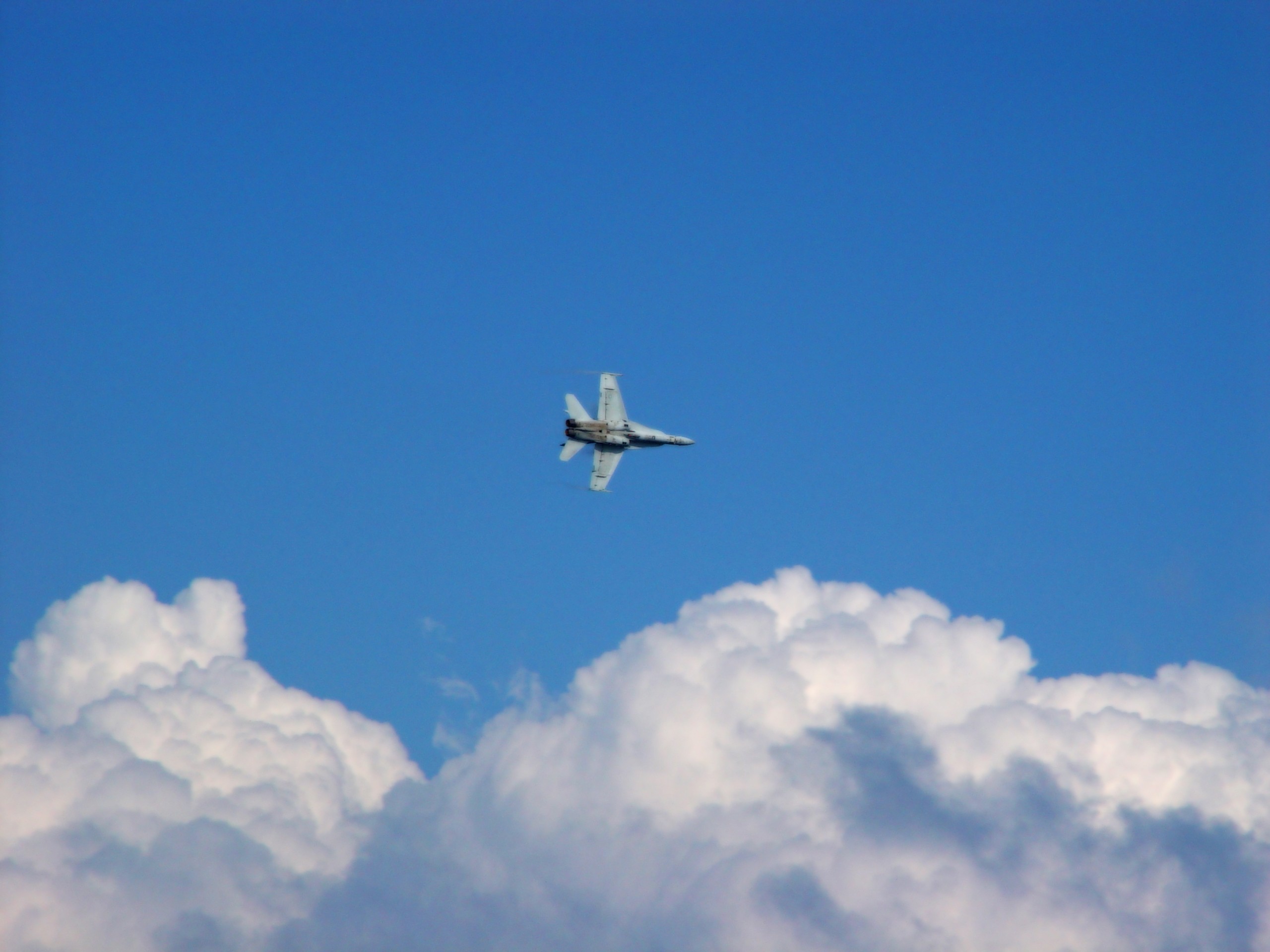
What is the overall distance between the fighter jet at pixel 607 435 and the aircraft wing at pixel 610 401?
0.07 m

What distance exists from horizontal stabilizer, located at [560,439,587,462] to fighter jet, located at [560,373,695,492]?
71 millimetres

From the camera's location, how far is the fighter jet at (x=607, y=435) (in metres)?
170

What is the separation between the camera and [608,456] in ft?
568

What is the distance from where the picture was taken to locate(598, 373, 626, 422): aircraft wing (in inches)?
6841

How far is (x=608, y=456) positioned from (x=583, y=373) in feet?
41.7

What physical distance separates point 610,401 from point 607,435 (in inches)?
255

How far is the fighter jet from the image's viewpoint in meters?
170

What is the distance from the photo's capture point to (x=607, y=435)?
171250 millimetres

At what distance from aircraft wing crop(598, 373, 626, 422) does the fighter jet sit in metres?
0.07

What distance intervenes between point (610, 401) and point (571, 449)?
10.8 meters

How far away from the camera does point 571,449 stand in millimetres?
169500

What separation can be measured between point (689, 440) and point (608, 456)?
12.7 m

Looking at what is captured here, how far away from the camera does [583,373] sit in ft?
564

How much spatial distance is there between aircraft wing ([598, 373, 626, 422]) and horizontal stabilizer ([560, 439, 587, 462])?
5.72 meters
